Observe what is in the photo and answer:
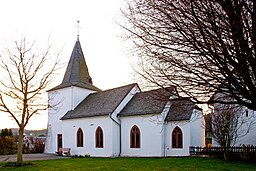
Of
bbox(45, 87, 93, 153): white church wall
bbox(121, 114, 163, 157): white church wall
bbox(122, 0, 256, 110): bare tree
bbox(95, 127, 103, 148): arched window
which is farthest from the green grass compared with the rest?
bbox(45, 87, 93, 153): white church wall

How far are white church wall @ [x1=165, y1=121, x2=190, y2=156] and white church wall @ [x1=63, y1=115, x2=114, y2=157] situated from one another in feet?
17.9

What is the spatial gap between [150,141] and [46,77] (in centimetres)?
1093

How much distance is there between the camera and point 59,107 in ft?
121

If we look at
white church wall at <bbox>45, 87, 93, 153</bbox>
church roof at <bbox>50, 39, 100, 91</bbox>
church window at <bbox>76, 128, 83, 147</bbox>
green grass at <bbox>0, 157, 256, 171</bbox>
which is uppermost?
church roof at <bbox>50, 39, 100, 91</bbox>

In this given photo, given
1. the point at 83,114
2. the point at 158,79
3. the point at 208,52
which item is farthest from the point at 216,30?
the point at 83,114

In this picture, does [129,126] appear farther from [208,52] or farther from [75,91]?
[208,52]

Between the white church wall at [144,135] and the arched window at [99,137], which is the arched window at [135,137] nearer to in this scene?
the white church wall at [144,135]

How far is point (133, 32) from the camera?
19.9 ft

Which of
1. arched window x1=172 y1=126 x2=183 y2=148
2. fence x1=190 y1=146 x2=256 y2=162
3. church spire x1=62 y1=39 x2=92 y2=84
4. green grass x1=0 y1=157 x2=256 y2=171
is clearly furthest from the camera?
church spire x1=62 y1=39 x2=92 y2=84

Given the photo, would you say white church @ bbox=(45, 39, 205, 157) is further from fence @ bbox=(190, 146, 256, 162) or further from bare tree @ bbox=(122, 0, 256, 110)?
bare tree @ bbox=(122, 0, 256, 110)

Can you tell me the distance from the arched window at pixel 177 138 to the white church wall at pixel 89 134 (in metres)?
6.01

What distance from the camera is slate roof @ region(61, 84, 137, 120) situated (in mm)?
30500

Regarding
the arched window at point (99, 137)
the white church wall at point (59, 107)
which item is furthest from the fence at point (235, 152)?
the white church wall at point (59, 107)

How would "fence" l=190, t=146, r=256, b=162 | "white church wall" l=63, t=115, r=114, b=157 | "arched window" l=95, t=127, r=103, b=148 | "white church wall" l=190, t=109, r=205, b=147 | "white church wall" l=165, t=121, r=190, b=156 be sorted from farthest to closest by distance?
"arched window" l=95, t=127, r=103, b=148 < "white church wall" l=63, t=115, r=114, b=157 < "white church wall" l=190, t=109, r=205, b=147 < "white church wall" l=165, t=121, r=190, b=156 < "fence" l=190, t=146, r=256, b=162
